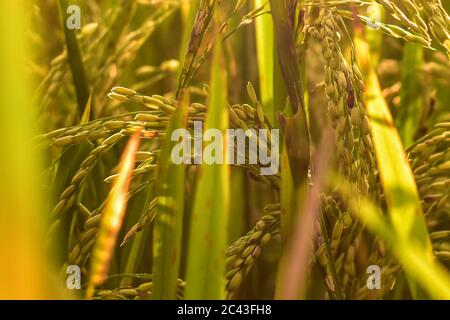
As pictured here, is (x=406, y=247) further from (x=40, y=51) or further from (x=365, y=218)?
(x=40, y=51)

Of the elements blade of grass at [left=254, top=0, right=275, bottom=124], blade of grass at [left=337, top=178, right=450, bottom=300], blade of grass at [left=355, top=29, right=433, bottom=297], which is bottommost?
blade of grass at [left=337, top=178, right=450, bottom=300]

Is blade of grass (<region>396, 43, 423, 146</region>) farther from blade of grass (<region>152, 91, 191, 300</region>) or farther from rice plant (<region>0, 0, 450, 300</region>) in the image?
blade of grass (<region>152, 91, 191, 300</region>)

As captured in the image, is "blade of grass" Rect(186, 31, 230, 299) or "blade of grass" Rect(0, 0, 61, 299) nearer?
"blade of grass" Rect(0, 0, 61, 299)

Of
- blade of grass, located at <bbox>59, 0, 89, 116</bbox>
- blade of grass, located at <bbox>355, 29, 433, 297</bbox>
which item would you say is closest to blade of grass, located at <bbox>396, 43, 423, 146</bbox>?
blade of grass, located at <bbox>355, 29, 433, 297</bbox>

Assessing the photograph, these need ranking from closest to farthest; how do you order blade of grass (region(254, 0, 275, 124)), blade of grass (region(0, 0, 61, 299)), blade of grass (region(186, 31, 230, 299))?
blade of grass (region(0, 0, 61, 299)), blade of grass (region(186, 31, 230, 299)), blade of grass (region(254, 0, 275, 124))

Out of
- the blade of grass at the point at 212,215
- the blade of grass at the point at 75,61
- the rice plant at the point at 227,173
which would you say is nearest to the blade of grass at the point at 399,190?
the rice plant at the point at 227,173

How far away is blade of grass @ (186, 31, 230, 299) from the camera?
545 millimetres

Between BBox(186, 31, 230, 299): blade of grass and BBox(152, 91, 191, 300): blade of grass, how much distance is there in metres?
0.03

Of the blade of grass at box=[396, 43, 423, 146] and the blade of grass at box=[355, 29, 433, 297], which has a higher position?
the blade of grass at box=[396, 43, 423, 146]

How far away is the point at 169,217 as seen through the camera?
61cm

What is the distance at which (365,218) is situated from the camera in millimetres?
653

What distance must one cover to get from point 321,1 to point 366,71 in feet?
0.31

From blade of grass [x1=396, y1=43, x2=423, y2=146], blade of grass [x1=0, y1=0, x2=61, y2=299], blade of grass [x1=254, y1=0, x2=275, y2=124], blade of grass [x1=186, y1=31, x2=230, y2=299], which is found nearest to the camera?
blade of grass [x1=0, y1=0, x2=61, y2=299]
